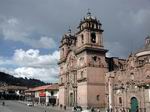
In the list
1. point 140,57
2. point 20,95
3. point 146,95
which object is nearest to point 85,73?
point 140,57

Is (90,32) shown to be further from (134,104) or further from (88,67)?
(134,104)

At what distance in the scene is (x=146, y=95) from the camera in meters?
57.8

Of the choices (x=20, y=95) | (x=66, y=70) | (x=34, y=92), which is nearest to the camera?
(x=66, y=70)

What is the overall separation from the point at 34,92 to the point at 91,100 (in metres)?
76.2

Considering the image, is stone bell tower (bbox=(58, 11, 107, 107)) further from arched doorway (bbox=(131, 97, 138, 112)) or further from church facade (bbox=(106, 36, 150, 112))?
arched doorway (bbox=(131, 97, 138, 112))

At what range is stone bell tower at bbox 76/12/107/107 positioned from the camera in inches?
2849

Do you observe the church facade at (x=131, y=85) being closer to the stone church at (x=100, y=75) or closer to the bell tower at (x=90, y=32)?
the stone church at (x=100, y=75)

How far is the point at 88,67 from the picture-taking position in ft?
239

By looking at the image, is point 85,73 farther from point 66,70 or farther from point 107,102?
point 66,70

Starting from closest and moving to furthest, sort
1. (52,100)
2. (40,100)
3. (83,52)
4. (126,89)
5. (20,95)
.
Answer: (126,89)
(83,52)
(52,100)
(40,100)
(20,95)

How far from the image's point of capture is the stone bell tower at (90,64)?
72375 millimetres

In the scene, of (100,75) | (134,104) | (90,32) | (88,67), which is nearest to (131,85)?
(134,104)

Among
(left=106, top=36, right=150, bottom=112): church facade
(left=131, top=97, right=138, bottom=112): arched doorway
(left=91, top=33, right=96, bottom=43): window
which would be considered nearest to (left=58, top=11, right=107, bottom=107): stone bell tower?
(left=91, top=33, right=96, bottom=43): window

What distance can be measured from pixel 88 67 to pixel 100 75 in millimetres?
3145
